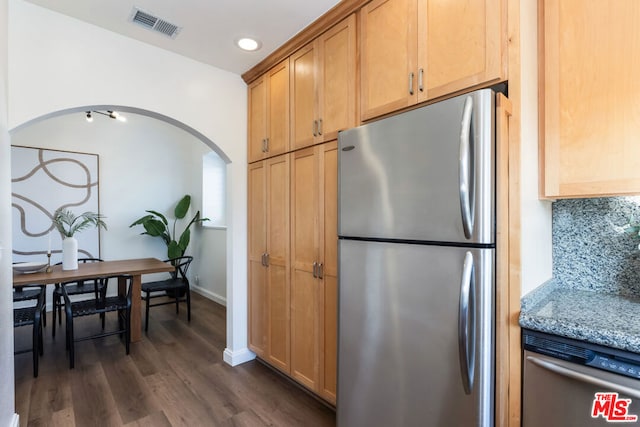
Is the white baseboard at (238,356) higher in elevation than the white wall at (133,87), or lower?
lower

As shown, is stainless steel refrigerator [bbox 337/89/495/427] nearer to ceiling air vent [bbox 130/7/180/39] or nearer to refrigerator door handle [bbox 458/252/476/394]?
refrigerator door handle [bbox 458/252/476/394]

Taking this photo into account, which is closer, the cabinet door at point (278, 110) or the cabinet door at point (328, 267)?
the cabinet door at point (328, 267)

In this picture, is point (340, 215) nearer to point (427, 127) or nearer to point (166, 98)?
point (427, 127)

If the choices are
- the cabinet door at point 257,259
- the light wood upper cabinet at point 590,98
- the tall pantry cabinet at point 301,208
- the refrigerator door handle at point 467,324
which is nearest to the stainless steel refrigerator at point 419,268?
the refrigerator door handle at point 467,324

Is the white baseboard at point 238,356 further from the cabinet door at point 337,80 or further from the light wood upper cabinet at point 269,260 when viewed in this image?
the cabinet door at point 337,80

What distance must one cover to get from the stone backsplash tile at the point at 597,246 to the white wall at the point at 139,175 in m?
4.05

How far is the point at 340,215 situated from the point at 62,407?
7.80 ft

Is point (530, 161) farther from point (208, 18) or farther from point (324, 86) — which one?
point (208, 18)

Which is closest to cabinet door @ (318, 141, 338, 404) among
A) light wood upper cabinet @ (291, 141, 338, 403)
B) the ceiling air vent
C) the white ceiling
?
light wood upper cabinet @ (291, 141, 338, 403)

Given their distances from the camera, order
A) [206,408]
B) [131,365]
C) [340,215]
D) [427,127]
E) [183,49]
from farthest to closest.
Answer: [131,365]
[183,49]
[206,408]
[340,215]
[427,127]

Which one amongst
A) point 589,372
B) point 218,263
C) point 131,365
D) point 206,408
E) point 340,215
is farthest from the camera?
point 218,263

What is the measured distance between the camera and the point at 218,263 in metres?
4.81

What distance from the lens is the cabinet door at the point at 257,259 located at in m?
2.65

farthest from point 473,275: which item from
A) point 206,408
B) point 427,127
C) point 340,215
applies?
point 206,408
